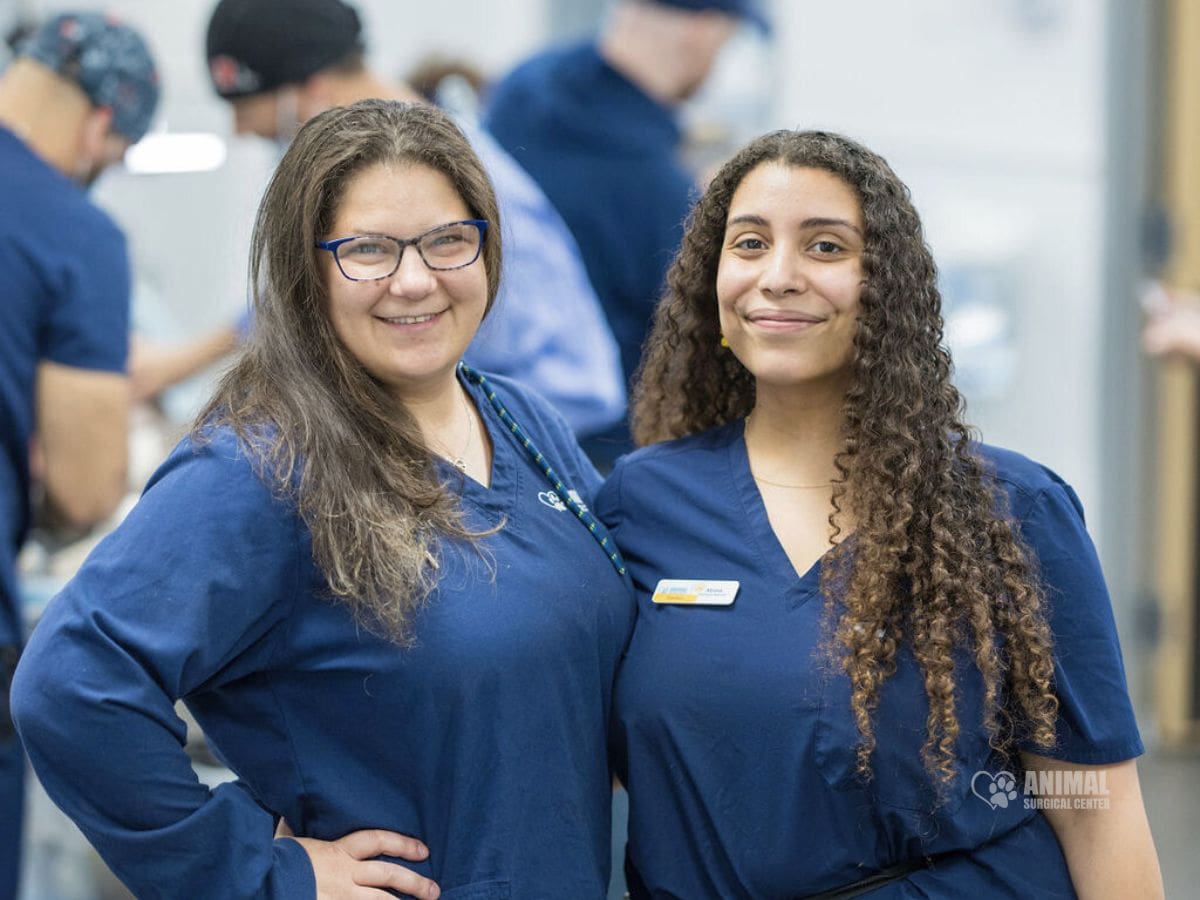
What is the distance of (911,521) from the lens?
164cm

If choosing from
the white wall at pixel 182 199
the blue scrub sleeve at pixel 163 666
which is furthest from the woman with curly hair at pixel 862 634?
the white wall at pixel 182 199

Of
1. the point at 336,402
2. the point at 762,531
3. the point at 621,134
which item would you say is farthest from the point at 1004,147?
the point at 336,402

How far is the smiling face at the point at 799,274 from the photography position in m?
1.67

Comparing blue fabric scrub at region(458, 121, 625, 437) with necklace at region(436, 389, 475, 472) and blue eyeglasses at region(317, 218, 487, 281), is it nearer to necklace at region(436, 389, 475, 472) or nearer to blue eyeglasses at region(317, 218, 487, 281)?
necklace at region(436, 389, 475, 472)

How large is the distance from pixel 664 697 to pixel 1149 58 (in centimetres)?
359

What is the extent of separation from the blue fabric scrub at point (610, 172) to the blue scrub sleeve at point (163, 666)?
56.7 inches

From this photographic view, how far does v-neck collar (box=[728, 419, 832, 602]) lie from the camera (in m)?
1.64

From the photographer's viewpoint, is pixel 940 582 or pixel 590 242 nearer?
pixel 940 582

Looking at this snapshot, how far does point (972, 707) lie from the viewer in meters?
1.59

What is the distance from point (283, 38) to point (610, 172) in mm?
692

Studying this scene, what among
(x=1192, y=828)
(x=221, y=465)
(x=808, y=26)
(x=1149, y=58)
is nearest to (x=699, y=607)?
(x=221, y=465)

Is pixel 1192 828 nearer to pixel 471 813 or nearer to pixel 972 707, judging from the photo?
pixel 972 707
